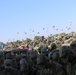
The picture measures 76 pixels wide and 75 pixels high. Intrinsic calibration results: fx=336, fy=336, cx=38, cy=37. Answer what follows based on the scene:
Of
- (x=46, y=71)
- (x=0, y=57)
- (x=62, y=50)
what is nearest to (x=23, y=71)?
(x=46, y=71)

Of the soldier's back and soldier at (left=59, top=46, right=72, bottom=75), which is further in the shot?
the soldier's back

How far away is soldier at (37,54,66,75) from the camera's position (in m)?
7.91

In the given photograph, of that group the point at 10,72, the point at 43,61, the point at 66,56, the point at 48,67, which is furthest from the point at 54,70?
the point at 10,72

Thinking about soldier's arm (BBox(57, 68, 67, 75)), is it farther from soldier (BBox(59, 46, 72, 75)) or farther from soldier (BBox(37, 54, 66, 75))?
soldier (BBox(59, 46, 72, 75))

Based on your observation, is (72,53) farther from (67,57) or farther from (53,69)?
(53,69)

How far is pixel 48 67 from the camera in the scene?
8.02 meters

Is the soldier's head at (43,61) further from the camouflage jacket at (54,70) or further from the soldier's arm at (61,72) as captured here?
the soldier's arm at (61,72)

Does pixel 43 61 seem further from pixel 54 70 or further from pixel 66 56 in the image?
pixel 66 56

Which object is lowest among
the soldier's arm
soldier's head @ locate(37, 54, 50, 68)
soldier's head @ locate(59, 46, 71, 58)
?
the soldier's arm

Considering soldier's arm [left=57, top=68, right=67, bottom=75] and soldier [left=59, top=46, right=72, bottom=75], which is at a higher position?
soldier [left=59, top=46, right=72, bottom=75]

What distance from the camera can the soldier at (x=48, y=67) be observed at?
7.91 m

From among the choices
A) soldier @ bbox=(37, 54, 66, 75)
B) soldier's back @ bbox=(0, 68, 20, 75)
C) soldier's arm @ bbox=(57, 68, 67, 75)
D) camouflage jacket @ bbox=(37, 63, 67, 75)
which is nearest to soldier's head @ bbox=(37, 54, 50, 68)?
soldier @ bbox=(37, 54, 66, 75)

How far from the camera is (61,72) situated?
26.3ft

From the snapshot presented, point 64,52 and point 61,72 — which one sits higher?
point 64,52
